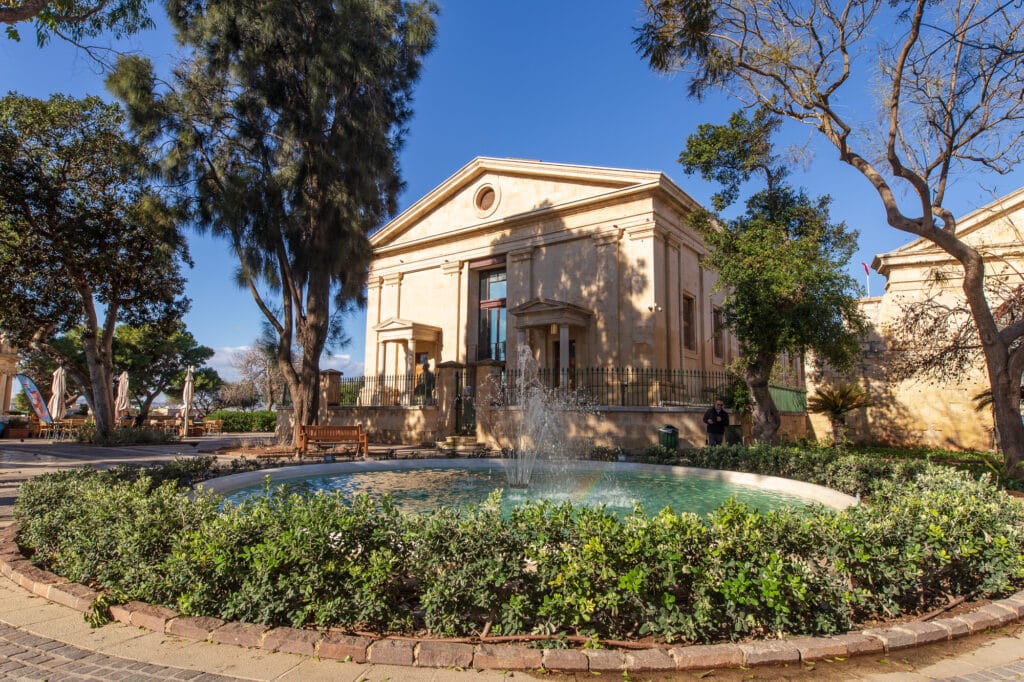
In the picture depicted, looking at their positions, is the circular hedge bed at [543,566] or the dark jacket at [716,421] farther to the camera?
the dark jacket at [716,421]

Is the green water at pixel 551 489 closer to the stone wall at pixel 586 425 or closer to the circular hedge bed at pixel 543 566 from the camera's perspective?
the circular hedge bed at pixel 543 566

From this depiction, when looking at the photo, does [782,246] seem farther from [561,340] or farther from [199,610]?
[199,610]

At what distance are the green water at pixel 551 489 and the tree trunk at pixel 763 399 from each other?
17.0ft

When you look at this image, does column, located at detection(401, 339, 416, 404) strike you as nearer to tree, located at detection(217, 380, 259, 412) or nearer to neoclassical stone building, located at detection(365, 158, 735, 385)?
neoclassical stone building, located at detection(365, 158, 735, 385)

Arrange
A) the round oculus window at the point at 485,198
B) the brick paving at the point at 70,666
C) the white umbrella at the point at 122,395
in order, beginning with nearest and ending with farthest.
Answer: the brick paving at the point at 70,666 < the white umbrella at the point at 122,395 < the round oculus window at the point at 485,198

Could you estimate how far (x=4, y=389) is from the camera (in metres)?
28.6

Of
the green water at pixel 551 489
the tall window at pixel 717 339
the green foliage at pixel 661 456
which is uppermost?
the tall window at pixel 717 339

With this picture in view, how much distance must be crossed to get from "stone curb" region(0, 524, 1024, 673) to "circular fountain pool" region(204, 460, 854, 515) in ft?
12.3

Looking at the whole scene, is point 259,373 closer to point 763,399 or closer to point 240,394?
point 240,394

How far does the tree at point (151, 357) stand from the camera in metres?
35.6

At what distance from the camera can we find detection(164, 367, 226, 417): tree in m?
48.6

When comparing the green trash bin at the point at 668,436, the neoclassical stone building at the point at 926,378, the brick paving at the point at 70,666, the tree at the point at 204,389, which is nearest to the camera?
the brick paving at the point at 70,666

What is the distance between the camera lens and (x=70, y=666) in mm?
3148

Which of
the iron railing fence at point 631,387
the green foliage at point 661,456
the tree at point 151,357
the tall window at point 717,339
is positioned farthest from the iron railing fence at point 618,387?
the tree at point 151,357
